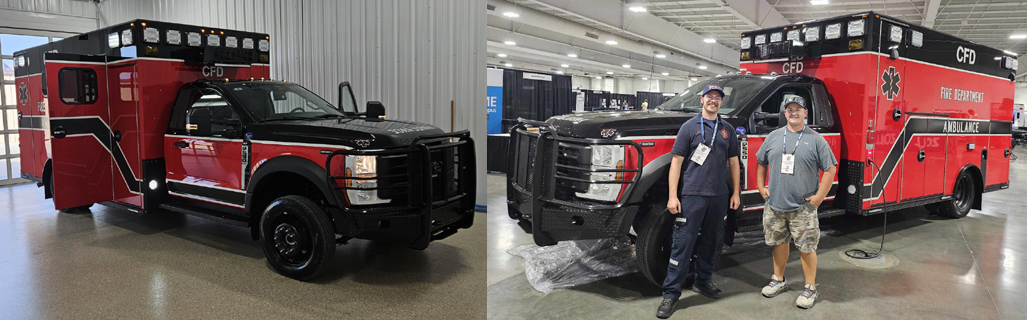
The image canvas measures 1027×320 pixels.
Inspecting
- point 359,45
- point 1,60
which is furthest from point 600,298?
point 1,60

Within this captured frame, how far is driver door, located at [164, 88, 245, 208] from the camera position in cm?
505

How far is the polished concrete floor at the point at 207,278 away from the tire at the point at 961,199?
18.2 feet

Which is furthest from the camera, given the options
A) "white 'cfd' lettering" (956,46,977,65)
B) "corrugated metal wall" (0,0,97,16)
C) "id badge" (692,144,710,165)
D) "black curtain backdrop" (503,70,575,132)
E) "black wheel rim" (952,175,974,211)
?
"black curtain backdrop" (503,70,575,132)

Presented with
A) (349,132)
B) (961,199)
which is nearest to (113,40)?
(349,132)

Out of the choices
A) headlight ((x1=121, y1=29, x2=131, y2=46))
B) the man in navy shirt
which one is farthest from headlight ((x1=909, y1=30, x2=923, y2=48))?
headlight ((x1=121, y1=29, x2=131, y2=46))

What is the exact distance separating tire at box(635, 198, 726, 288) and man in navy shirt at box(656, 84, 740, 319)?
29 centimetres

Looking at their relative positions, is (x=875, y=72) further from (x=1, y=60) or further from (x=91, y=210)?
(x=1, y=60)

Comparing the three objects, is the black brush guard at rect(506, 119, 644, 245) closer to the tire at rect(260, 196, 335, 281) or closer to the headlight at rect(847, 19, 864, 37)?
the tire at rect(260, 196, 335, 281)

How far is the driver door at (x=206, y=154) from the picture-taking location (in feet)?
16.6

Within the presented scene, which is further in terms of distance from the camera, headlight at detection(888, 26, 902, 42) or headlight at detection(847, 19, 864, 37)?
headlight at detection(888, 26, 902, 42)

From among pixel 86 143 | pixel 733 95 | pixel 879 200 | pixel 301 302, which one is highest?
pixel 733 95

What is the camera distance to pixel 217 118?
524 cm

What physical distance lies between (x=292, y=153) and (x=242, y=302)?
1.18 m

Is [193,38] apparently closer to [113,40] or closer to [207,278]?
[113,40]
